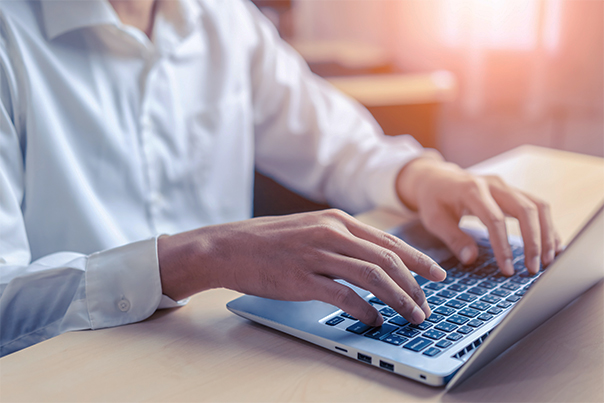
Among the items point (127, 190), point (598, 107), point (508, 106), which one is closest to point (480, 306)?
point (127, 190)

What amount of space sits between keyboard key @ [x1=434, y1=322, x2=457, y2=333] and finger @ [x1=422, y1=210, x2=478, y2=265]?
0.18 metres

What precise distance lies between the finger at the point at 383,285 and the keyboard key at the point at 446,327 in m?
0.01

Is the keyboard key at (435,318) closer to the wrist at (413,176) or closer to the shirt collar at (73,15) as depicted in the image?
the wrist at (413,176)

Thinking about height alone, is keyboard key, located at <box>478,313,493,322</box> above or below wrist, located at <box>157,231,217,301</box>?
below

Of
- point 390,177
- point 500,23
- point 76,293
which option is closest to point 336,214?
point 76,293

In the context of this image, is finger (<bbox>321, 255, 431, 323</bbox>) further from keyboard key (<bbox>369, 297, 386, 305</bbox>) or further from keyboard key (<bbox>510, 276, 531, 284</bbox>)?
keyboard key (<bbox>510, 276, 531, 284</bbox>)

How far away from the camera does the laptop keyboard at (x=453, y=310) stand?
0.40 m

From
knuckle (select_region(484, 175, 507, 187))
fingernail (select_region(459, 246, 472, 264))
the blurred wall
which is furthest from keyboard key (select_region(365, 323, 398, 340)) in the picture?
the blurred wall

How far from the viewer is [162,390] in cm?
37

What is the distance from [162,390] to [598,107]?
112 inches

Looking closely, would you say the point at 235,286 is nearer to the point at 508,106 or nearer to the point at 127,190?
the point at 127,190

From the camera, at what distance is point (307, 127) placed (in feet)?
3.38

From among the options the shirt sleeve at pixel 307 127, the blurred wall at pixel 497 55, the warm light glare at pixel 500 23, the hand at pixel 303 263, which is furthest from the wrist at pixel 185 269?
the warm light glare at pixel 500 23

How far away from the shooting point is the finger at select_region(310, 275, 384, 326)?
42 cm
